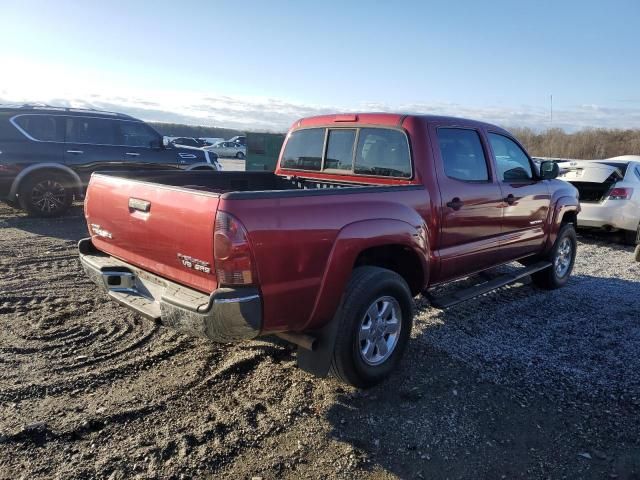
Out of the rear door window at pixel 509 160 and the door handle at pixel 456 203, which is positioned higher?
the rear door window at pixel 509 160

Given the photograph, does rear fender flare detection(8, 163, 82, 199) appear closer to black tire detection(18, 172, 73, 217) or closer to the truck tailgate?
black tire detection(18, 172, 73, 217)

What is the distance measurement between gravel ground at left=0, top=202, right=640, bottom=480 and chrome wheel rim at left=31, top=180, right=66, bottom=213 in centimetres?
443

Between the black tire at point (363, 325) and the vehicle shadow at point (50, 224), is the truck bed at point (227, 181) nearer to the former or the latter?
the black tire at point (363, 325)

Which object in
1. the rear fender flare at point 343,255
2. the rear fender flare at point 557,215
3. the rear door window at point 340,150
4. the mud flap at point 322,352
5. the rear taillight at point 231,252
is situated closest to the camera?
the rear taillight at point 231,252

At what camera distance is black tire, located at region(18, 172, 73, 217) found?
895 cm

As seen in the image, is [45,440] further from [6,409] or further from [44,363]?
[44,363]

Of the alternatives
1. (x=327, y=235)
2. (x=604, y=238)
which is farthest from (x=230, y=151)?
(x=327, y=235)

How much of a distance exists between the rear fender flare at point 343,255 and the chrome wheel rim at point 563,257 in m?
3.70

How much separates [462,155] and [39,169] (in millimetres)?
7627

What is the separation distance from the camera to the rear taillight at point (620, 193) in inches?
360

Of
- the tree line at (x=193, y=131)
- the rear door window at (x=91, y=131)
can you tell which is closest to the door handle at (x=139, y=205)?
the rear door window at (x=91, y=131)

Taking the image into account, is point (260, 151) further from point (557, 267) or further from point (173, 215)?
point (173, 215)

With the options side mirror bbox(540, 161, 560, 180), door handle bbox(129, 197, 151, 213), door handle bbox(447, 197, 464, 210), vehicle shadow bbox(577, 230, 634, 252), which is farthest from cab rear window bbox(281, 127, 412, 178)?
vehicle shadow bbox(577, 230, 634, 252)

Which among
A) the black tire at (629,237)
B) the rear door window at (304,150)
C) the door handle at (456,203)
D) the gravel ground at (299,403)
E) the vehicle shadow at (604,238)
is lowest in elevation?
the gravel ground at (299,403)
